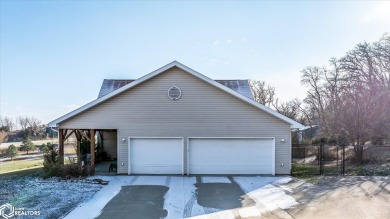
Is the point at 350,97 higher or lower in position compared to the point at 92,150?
higher

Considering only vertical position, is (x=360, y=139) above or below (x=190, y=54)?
below

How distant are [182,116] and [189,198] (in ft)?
16.7

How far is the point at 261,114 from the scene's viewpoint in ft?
45.2

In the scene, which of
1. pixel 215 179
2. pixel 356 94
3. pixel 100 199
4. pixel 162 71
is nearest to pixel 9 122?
pixel 162 71

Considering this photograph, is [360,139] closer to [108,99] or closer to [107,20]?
[108,99]

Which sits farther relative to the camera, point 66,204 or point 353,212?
point 66,204

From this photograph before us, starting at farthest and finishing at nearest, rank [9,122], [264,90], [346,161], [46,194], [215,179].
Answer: [9,122]
[264,90]
[346,161]
[215,179]
[46,194]

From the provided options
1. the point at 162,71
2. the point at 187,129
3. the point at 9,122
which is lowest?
the point at 9,122

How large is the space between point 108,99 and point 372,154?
14897 mm

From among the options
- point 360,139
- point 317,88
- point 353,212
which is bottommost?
point 353,212

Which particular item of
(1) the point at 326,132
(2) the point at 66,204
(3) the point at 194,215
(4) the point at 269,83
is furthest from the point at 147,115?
(4) the point at 269,83

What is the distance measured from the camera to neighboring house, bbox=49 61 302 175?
1366 cm

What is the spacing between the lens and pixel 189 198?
369 inches

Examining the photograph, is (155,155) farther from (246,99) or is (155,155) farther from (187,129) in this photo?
(246,99)
